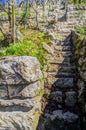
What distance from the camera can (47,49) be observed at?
42.8 ft

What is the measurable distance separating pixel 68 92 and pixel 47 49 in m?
4.12

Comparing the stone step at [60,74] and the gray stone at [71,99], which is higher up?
the stone step at [60,74]

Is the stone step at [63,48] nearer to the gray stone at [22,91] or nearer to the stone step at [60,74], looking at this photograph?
the stone step at [60,74]

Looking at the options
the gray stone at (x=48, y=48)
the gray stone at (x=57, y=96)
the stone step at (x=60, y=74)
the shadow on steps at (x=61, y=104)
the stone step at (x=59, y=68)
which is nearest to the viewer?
the shadow on steps at (x=61, y=104)

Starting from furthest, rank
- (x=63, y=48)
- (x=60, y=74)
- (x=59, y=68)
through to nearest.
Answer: (x=63, y=48) → (x=59, y=68) → (x=60, y=74)

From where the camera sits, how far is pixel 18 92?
7973 mm

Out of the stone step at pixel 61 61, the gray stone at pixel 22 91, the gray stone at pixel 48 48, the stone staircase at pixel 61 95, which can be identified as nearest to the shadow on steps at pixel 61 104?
the stone staircase at pixel 61 95

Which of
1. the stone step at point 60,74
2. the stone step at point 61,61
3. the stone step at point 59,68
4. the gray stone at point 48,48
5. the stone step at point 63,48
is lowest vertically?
the stone step at point 60,74

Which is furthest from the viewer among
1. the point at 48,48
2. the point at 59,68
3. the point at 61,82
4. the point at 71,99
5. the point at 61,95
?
the point at 48,48

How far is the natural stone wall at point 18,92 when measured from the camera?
7.85 metres

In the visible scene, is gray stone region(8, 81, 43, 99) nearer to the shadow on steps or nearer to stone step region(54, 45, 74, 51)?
the shadow on steps

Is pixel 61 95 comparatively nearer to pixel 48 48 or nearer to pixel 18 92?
pixel 18 92

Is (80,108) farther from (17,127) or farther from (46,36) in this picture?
(46,36)

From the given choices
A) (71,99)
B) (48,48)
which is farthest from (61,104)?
(48,48)
